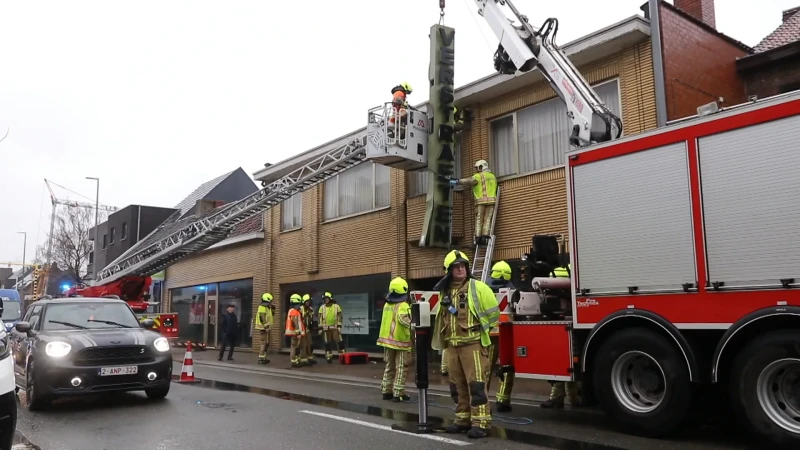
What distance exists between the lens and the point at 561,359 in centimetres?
749

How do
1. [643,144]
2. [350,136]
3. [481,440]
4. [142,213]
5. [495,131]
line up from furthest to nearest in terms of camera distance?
[142,213]
[350,136]
[495,131]
[643,144]
[481,440]


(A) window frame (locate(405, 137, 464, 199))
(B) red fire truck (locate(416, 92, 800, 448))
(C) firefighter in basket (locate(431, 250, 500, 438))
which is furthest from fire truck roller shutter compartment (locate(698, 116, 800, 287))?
(A) window frame (locate(405, 137, 464, 199))

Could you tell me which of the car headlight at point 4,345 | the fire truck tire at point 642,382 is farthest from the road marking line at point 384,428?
the car headlight at point 4,345

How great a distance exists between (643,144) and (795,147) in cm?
152

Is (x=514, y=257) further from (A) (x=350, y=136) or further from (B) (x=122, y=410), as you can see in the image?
(B) (x=122, y=410)

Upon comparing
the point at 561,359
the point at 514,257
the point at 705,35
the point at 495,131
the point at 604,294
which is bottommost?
the point at 561,359

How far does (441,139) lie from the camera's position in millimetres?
14680

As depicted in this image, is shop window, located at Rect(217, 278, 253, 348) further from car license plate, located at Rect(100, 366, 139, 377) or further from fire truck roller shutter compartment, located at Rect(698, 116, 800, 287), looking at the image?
fire truck roller shutter compartment, located at Rect(698, 116, 800, 287)

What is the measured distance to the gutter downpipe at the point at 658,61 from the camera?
11.6 m

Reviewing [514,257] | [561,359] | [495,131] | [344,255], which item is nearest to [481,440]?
[561,359]

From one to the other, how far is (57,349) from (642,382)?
7.19 metres

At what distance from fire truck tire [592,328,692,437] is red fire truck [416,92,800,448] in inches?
0.5

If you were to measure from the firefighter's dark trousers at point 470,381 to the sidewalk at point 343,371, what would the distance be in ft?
9.02

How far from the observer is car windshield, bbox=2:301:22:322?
62.6 ft
